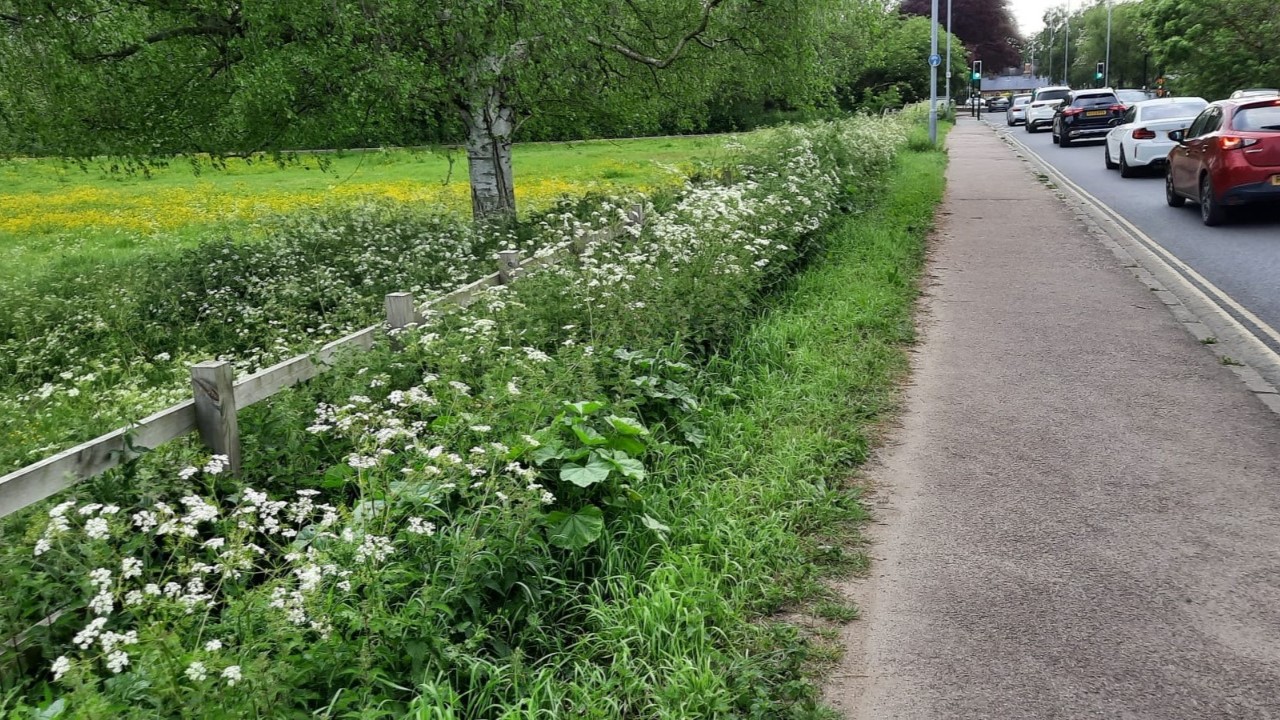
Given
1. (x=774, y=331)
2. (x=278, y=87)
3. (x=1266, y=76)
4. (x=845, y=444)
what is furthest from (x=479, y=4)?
(x=1266, y=76)

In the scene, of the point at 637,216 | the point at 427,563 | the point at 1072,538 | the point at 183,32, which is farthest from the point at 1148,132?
the point at 427,563

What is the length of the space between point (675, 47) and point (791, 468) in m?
9.89

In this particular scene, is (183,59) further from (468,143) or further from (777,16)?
(777,16)

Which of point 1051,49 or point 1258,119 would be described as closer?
point 1258,119

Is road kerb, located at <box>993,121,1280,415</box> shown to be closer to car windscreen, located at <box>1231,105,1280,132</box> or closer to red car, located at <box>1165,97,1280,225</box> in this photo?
red car, located at <box>1165,97,1280,225</box>

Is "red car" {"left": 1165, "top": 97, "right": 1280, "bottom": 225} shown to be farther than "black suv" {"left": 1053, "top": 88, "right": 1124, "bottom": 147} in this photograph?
No

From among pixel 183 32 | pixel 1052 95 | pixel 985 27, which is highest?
pixel 985 27

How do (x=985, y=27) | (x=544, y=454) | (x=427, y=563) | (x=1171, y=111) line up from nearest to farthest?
(x=427, y=563), (x=544, y=454), (x=1171, y=111), (x=985, y=27)

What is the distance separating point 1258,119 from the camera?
14.5m

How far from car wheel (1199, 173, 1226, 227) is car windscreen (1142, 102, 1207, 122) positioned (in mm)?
8242

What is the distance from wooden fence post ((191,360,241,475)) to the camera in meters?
4.59

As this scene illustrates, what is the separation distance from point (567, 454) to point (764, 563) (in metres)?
1.05

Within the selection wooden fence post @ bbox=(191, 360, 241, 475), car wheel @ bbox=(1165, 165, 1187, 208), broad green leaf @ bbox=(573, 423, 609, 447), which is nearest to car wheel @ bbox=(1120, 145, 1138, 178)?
car wheel @ bbox=(1165, 165, 1187, 208)

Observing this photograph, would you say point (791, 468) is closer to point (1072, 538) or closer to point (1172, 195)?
point (1072, 538)
